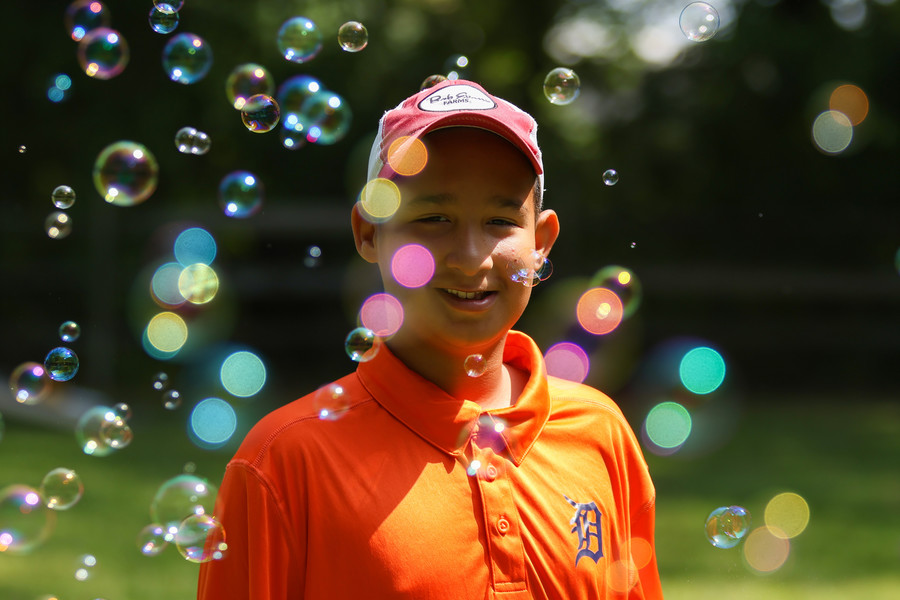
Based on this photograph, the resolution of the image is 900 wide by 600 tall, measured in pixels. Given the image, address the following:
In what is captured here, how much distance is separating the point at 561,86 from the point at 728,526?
Result: 0.97 metres

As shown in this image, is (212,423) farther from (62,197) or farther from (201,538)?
(201,538)

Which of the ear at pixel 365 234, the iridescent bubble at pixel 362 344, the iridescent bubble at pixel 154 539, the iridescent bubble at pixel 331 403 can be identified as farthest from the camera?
the iridescent bubble at pixel 154 539

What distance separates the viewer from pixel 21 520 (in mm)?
1912

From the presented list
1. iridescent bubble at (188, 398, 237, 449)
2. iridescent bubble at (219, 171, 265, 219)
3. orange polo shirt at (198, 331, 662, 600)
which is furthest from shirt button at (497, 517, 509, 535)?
iridescent bubble at (188, 398, 237, 449)

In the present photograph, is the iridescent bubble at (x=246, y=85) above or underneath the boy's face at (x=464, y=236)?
above

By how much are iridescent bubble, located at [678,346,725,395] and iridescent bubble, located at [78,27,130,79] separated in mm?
5974

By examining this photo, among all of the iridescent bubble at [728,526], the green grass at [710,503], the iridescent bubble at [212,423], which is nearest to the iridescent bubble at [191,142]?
the iridescent bubble at [728,526]

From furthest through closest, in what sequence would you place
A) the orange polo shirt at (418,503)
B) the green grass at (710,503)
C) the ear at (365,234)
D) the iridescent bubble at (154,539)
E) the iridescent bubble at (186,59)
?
the green grass at (710,503) → the iridescent bubble at (186,59) → the iridescent bubble at (154,539) → the ear at (365,234) → the orange polo shirt at (418,503)

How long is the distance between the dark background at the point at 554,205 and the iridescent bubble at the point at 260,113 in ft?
14.5

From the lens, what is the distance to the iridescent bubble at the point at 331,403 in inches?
53.7

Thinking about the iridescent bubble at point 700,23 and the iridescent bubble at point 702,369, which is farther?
the iridescent bubble at point 702,369

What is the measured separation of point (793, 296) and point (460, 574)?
273 inches

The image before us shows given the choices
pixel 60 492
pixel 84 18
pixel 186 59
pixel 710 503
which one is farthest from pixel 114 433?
pixel 710 503

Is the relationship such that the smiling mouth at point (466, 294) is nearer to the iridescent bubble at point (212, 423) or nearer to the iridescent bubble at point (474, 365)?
the iridescent bubble at point (474, 365)
